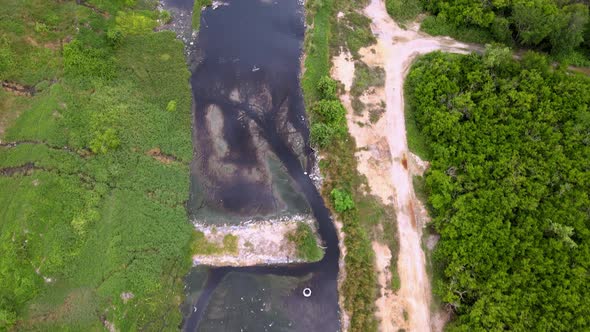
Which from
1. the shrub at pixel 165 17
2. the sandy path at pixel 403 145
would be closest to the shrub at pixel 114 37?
the shrub at pixel 165 17

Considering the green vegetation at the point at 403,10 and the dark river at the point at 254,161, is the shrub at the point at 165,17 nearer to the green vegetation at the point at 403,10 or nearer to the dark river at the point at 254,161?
the dark river at the point at 254,161

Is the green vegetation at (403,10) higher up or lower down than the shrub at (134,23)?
higher up

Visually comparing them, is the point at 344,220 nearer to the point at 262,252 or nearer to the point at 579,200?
the point at 262,252

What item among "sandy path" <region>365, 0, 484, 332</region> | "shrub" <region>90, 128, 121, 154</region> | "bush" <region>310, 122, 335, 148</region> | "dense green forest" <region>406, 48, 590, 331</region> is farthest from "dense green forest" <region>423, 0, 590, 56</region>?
"shrub" <region>90, 128, 121, 154</region>

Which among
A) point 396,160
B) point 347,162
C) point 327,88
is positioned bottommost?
point 347,162

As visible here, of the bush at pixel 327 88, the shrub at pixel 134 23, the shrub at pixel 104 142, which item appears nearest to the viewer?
the shrub at pixel 104 142

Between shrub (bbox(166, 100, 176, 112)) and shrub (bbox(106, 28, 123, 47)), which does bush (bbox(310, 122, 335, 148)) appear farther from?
shrub (bbox(106, 28, 123, 47))

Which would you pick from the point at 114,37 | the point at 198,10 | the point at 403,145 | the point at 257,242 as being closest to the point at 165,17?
the point at 198,10

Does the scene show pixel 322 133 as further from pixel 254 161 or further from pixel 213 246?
pixel 213 246
